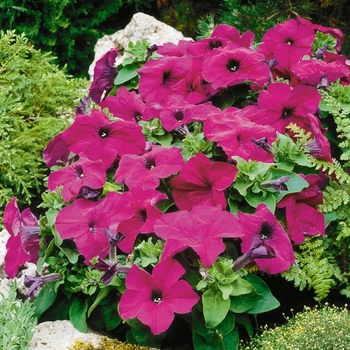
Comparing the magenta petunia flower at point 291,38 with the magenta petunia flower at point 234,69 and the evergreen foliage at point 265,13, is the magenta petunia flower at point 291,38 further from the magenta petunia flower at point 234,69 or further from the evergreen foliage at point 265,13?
the evergreen foliage at point 265,13

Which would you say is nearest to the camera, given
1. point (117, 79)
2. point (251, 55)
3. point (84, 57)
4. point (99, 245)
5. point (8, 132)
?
point (99, 245)

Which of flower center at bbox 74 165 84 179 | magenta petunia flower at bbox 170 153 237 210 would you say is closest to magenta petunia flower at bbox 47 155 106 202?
flower center at bbox 74 165 84 179

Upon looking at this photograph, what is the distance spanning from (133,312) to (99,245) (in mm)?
285

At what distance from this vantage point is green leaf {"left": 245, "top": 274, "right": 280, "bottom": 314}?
222 cm

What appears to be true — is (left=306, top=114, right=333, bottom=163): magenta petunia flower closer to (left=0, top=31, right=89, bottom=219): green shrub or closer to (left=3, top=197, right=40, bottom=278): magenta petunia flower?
(left=3, top=197, right=40, bottom=278): magenta petunia flower

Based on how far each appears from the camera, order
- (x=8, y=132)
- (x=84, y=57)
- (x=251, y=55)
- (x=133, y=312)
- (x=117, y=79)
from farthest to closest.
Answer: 1. (x=84, y=57)
2. (x=8, y=132)
3. (x=117, y=79)
4. (x=251, y=55)
5. (x=133, y=312)

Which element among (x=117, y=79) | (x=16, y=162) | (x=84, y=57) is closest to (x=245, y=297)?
(x=117, y=79)

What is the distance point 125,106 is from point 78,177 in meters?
0.50

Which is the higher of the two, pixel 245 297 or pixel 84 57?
pixel 245 297

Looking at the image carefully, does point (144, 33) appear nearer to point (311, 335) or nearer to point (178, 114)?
point (178, 114)

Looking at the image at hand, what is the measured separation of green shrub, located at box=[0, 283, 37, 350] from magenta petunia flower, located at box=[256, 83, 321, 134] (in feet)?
3.70

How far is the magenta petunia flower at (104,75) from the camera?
320 centimetres

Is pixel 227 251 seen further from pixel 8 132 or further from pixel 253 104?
pixel 8 132

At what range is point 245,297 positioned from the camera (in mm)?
2199
